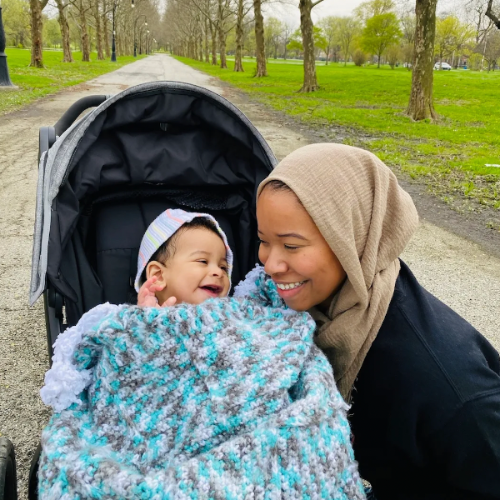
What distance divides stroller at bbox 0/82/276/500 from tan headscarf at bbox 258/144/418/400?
0.89 metres

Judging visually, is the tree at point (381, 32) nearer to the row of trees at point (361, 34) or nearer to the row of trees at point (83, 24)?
the row of trees at point (361, 34)

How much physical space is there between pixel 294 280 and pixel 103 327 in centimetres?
58

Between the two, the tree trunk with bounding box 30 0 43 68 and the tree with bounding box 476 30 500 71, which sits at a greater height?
the tree with bounding box 476 30 500 71

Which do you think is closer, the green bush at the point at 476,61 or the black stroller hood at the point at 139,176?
Answer: the black stroller hood at the point at 139,176

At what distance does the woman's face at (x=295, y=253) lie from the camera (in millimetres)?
1343

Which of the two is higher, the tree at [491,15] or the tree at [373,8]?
the tree at [373,8]

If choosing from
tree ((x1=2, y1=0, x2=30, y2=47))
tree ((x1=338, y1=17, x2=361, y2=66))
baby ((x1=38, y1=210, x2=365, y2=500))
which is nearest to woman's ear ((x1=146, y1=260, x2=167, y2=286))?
baby ((x1=38, y1=210, x2=365, y2=500))

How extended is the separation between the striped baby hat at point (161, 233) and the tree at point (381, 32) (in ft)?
203

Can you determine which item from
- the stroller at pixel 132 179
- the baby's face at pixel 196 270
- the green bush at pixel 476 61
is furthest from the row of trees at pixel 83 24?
the green bush at pixel 476 61

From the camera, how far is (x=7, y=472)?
58.2 inches

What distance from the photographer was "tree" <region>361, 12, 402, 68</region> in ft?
186

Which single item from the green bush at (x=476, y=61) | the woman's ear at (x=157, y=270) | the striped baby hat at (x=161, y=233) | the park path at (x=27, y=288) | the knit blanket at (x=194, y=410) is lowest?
the park path at (x=27, y=288)

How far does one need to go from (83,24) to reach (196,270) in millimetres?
35589

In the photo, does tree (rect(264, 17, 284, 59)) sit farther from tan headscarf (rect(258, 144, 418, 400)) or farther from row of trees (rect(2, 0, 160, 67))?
tan headscarf (rect(258, 144, 418, 400))
